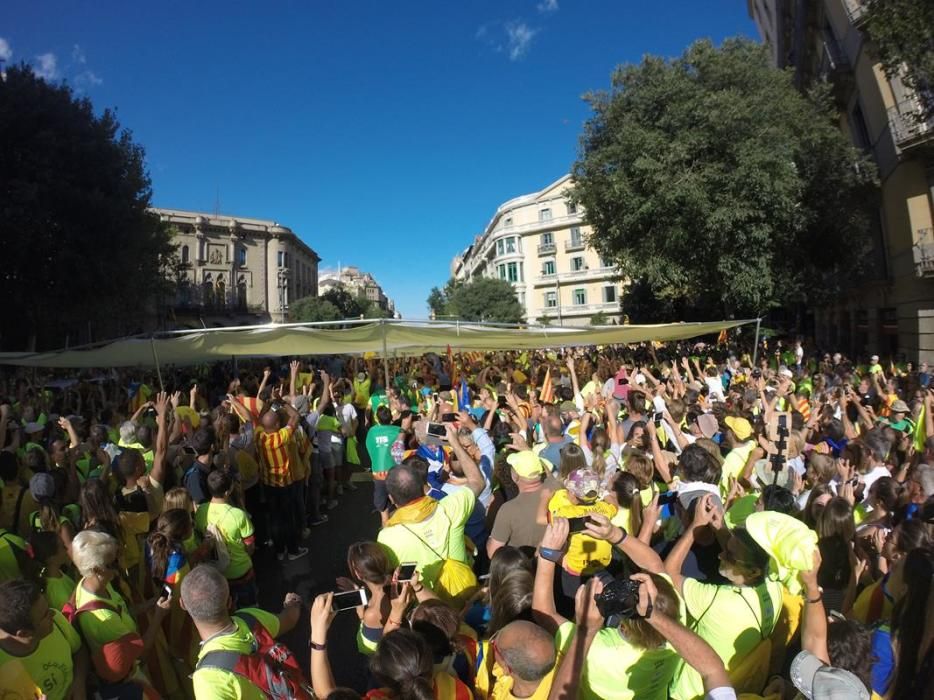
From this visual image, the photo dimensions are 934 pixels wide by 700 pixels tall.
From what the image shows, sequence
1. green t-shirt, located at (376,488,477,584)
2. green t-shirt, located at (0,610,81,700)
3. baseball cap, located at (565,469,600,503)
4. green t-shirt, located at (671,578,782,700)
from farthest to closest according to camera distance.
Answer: baseball cap, located at (565,469,600,503) < green t-shirt, located at (376,488,477,584) < green t-shirt, located at (671,578,782,700) < green t-shirt, located at (0,610,81,700)

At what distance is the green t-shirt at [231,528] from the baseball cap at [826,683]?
3442 millimetres

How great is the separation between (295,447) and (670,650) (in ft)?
14.7

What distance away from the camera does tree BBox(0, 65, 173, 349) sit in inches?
674

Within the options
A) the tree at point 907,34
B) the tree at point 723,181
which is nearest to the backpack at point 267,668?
the tree at point 907,34

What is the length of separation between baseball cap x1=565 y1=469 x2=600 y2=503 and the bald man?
52.0 inches

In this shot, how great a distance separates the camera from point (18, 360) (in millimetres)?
9102

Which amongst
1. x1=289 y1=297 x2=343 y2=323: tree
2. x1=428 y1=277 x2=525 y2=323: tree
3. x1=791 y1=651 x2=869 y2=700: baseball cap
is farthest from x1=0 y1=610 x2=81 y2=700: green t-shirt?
x1=289 y1=297 x2=343 y2=323: tree

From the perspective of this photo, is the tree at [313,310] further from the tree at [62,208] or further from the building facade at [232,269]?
the tree at [62,208]

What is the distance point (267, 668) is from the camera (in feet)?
7.48

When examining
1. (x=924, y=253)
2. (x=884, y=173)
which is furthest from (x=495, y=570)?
(x=884, y=173)

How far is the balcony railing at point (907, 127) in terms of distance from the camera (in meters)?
15.8

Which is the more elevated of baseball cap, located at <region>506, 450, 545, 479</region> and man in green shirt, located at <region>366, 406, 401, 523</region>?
baseball cap, located at <region>506, 450, 545, 479</region>

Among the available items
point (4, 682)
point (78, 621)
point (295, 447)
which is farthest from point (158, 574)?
point (295, 447)

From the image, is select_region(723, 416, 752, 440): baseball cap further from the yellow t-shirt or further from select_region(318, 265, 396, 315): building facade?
select_region(318, 265, 396, 315): building facade
